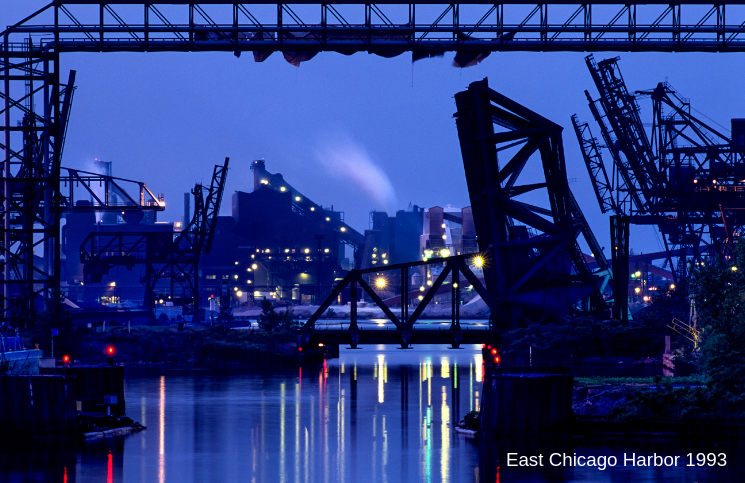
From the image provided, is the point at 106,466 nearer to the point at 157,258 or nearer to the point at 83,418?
the point at 83,418

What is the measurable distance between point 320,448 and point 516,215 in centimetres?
2615

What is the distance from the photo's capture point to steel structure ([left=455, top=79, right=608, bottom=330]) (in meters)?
65.2

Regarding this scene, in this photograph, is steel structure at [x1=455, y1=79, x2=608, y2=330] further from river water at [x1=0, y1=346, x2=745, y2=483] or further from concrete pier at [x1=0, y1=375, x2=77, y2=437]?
concrete pier at [x1=0, y1=375, x2=77, y2=437]

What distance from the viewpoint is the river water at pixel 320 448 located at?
116ft

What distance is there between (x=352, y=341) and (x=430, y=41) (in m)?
18.2

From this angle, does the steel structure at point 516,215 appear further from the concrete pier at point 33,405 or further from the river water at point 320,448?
the concrete pier at point 33,405

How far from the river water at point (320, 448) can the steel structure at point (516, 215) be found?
21.5 feet

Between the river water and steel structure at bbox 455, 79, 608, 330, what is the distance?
6.57m

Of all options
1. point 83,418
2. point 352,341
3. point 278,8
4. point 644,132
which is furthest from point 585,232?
point 83,418

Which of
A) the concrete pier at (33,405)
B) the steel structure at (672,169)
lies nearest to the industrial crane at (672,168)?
the steel structure at (672,169)

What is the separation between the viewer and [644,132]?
367ft

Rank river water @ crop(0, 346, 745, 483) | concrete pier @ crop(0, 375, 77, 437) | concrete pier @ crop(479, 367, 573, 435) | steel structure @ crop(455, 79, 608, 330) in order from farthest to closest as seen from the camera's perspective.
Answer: steel structure @ crop(455, 79, 608, 330)
concrete pier @ crop(479, 367, 573, 435)
concrete pier @ crop(0, 375, 77, 437)
river water @ crop(0, 346, 745, 483)

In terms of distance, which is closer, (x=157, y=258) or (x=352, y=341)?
(x=352, y=341)

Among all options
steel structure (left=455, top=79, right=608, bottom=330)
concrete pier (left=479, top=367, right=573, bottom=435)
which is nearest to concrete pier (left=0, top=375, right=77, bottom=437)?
concrete pier (left=479, top=367, right=573, bottom=435)
